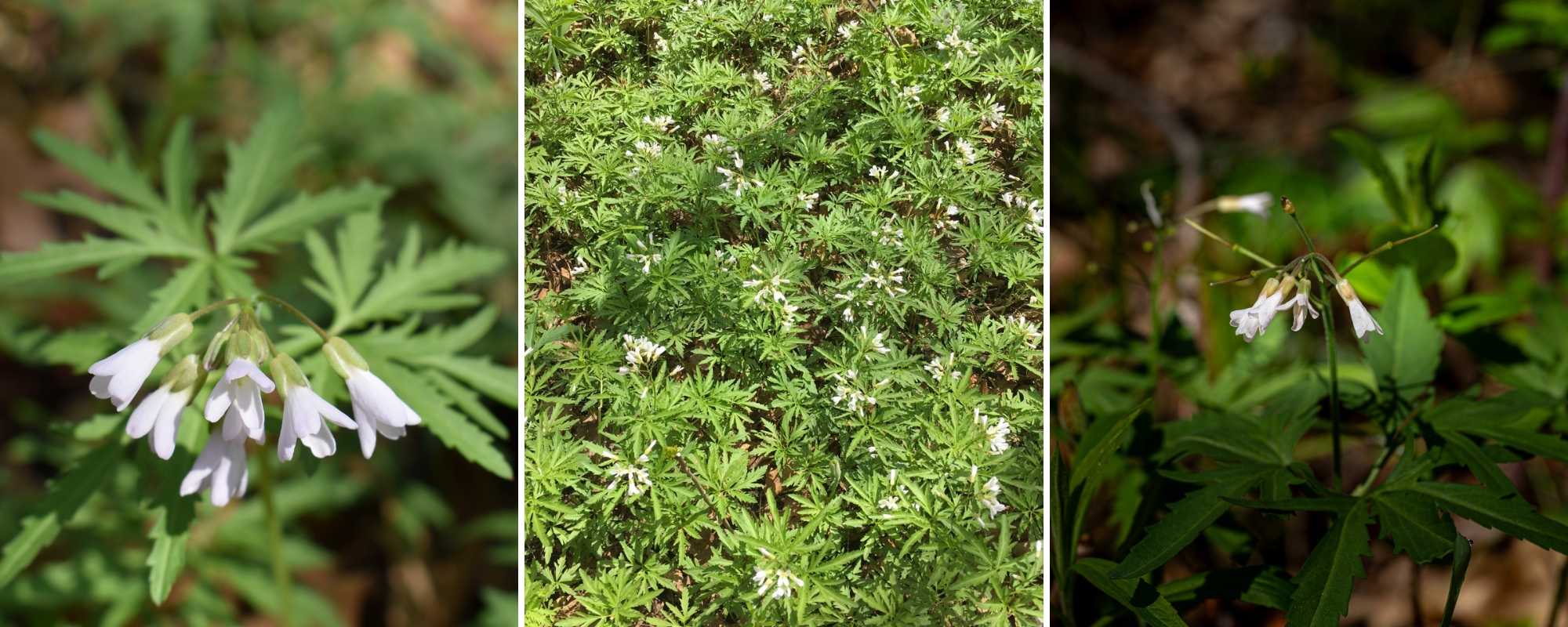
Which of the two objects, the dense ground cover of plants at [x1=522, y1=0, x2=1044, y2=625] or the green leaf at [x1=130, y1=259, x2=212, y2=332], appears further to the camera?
the green leaf at [x1=130, y1=259, x2=212, y2=332]

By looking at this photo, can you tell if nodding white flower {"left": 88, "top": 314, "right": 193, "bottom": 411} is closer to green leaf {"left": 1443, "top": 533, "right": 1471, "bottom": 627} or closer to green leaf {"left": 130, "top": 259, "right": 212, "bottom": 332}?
green leaf {"left": 130, "top": 259, "right": 212, "bottom": 332}

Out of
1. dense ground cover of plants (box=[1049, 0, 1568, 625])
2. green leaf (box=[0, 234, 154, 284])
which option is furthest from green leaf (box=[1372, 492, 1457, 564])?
green leaf (box=[0, 234, 154, 284])

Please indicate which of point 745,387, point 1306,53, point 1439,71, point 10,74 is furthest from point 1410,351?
point 10,74

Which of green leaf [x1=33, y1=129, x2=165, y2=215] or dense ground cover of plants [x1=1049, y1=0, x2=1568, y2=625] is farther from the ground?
green leaf [x1=33, y1=129, x2=165, y2=215]

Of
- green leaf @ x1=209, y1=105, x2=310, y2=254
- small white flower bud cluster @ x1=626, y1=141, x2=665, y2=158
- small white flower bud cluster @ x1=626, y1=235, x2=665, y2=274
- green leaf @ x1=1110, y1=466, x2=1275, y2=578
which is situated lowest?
green leaf @ x1=1110, y1=466, x2=1275, y2=578

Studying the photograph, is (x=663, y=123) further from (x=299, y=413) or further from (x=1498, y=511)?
(x=1498, y=511)

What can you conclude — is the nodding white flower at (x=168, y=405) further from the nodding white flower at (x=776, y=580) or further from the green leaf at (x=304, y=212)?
the nodding white flower at (x=776, y=580)
